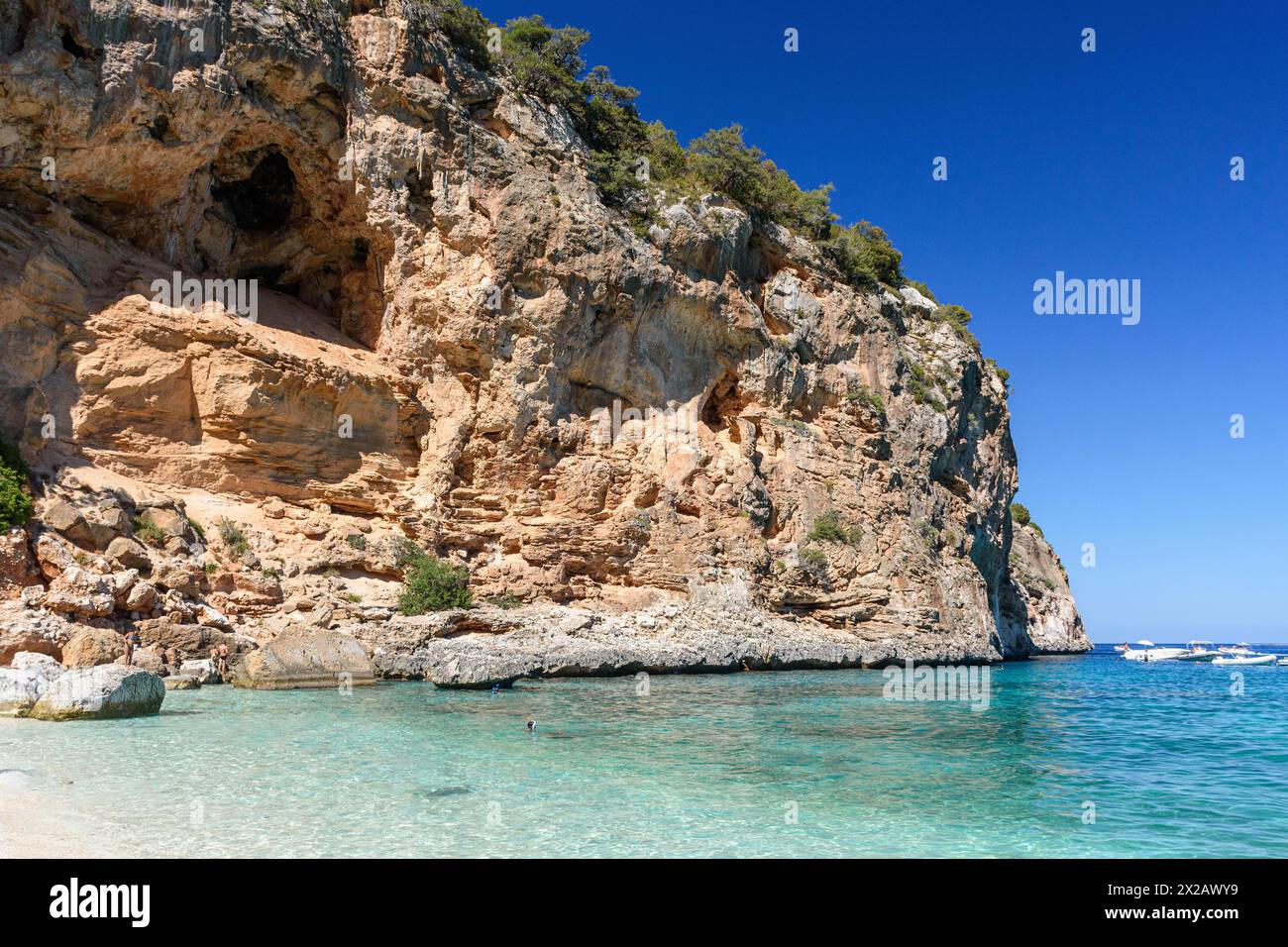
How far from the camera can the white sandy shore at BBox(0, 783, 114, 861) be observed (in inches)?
262

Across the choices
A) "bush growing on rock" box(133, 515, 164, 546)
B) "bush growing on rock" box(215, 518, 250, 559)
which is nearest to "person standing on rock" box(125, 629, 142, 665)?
"bush growing on rock" box(133, 515, 164, 546)

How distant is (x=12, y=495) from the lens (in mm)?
17875

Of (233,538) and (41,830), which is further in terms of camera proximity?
(233,538)

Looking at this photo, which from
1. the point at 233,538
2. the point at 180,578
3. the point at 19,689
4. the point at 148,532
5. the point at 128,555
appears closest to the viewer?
the point at 19,689

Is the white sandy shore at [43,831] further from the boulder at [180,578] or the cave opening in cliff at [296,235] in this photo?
the cave opening in cliff at [296,235]

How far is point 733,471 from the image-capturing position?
30.5m

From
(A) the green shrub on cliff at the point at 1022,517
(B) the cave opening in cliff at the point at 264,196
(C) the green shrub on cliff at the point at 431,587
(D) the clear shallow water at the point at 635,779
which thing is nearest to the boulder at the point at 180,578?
(D) the clear shallow water at the point at 635,779

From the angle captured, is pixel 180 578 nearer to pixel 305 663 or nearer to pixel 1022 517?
pixel 305 663

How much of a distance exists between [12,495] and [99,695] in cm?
736

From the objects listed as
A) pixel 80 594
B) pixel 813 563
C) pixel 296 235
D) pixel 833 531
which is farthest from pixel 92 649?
pixel 833 531

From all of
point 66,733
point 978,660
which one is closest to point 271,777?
point 66,733
